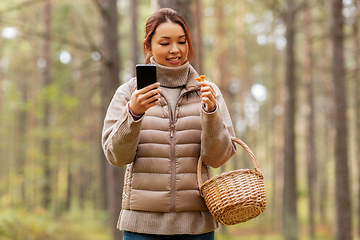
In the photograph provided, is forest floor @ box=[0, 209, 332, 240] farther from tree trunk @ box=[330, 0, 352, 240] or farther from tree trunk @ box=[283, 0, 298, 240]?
tree trunk @ box=[330, 0, 352, 240]

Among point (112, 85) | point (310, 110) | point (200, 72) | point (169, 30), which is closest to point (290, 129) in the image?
point (112, 85)

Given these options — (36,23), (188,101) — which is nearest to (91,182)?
(36,23)

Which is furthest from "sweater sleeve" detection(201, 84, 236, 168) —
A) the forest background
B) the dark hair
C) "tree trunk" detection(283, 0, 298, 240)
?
"tree trunk" detection(283, 0, 298, 240)

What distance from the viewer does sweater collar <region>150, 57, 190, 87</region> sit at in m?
2.24

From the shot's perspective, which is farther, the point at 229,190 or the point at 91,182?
the point at 91,182

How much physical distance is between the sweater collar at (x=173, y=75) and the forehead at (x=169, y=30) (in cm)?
18

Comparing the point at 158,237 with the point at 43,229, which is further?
the point at 43,229

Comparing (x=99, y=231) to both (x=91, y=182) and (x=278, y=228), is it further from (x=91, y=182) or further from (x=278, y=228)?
(x=91, y=182)

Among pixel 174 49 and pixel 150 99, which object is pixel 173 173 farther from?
pixel 174 49

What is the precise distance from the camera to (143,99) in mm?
1895

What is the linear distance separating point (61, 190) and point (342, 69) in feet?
81.1

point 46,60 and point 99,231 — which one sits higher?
point 46,60

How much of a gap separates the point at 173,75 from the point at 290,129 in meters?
7.15

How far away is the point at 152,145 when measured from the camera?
2.11 meters
